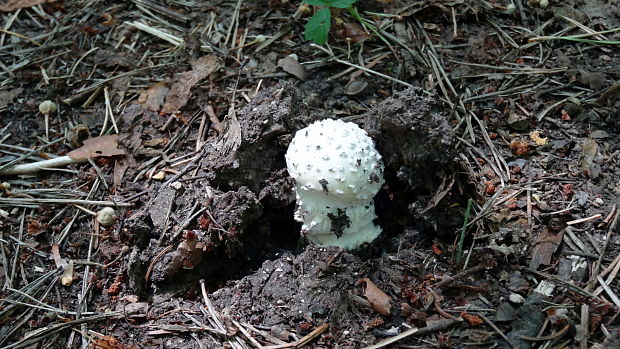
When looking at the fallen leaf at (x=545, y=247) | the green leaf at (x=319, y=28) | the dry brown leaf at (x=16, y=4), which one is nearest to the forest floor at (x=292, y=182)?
the fallen leaf at (x=545, y=247)

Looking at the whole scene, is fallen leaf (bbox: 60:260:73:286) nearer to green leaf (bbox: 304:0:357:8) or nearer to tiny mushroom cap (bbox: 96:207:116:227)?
tiny mushroom cap (bbox: 96:207:116:227)

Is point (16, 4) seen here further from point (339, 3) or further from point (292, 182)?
point (292, 182)

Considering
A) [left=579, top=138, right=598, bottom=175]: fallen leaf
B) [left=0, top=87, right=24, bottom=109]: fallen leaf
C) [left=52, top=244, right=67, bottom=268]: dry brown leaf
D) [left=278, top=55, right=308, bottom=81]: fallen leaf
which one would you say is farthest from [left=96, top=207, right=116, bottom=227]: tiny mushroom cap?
[left=579, top=138, right=598, bottom=175]: fallen leaf

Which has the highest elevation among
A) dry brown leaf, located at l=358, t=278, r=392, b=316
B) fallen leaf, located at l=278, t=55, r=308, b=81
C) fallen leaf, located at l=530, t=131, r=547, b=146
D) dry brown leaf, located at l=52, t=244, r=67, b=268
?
fallen leaf, located at l=530, t=131, r=547, b=146

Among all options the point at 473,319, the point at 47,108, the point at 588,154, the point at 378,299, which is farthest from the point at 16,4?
the point at 588,154

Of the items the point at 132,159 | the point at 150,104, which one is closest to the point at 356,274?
the point at 132,159
